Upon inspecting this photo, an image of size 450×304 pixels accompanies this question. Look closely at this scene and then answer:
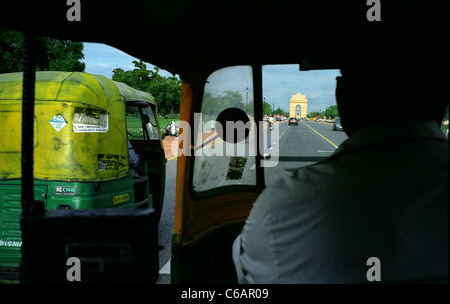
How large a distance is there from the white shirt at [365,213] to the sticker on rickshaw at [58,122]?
355 cm

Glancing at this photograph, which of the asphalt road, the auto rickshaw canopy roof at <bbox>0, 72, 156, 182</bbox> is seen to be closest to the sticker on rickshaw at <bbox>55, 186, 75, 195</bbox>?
the auto rickshaw canopy roof at <bbox>0, 72, 156, 182</bbox>

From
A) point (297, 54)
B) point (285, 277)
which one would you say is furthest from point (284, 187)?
point (297, 54)

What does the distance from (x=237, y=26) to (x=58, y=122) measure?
9.62 feet

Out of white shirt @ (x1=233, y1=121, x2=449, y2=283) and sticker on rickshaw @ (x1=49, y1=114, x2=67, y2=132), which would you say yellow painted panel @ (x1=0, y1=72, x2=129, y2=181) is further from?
white shirt @ (x1=233, y1=121, x2=449, y2=283)

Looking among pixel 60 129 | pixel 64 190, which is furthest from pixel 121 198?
pixel 60 129

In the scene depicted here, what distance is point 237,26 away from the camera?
75.0 inches

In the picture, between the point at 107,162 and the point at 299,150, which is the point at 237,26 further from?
the point at 299,150

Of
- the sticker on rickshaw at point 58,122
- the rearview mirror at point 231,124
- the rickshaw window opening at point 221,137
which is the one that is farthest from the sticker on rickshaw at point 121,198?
the rearview mirror at point 231,124

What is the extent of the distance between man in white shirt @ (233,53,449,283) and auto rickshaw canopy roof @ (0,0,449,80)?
160mm

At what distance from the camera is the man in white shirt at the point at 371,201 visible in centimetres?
104

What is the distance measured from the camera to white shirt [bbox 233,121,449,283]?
1037 millimetres

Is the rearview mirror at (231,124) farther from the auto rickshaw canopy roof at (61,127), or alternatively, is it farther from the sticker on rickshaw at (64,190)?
the sticker on rickshaw at (64,190)

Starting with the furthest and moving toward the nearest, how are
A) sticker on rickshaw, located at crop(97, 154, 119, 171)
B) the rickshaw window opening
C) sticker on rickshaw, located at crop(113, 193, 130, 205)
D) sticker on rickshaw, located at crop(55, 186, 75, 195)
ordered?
sticker on rickshaw, located at crop(113, 193, 130, 205)
sticker on rickshaw, located at crop(97, 154, 119, 171)
sticker on rickshaw, located at crop(55, 186, 75, 195)
the rickshaw window opening

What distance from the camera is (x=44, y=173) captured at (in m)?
4.17
